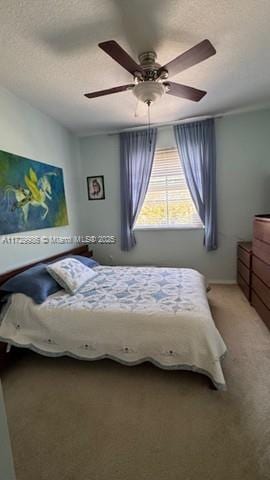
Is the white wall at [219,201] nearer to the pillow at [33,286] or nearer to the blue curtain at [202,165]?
the blue curtain at [202,165]

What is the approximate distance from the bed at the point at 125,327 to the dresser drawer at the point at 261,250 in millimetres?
800

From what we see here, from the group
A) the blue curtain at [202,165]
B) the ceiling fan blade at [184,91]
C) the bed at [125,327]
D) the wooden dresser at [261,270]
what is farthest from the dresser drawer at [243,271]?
the ceiling fan blade at [184,91]

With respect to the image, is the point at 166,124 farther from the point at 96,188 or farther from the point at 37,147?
the point at 37,147

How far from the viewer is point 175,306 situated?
1915 mm

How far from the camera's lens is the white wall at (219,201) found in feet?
11.5

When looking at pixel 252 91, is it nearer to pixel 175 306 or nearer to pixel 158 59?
pixel 158 59

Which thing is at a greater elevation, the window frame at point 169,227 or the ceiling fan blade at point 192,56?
the ceiling fan blade at point 192,56

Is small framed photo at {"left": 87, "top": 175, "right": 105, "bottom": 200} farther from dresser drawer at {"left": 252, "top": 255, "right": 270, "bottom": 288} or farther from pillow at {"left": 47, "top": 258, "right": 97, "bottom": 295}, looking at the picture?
dresser drawer at {"left": 252, "top": 255, "right": 270, "bottom": 288}

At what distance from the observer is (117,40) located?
187 cm

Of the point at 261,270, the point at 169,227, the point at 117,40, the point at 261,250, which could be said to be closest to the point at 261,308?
the point at 261,270

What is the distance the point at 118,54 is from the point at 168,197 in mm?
2449

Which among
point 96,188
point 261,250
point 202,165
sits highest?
point 202,165

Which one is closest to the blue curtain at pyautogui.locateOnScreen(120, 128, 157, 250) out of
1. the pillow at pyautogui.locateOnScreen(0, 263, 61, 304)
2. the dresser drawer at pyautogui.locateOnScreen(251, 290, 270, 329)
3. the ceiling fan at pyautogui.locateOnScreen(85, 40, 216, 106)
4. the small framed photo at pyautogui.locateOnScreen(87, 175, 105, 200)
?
the small framed photo at pyautogui.locateOnScreen(87, 175, 105, 200)

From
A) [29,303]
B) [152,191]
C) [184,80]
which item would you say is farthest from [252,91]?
[29,303]
